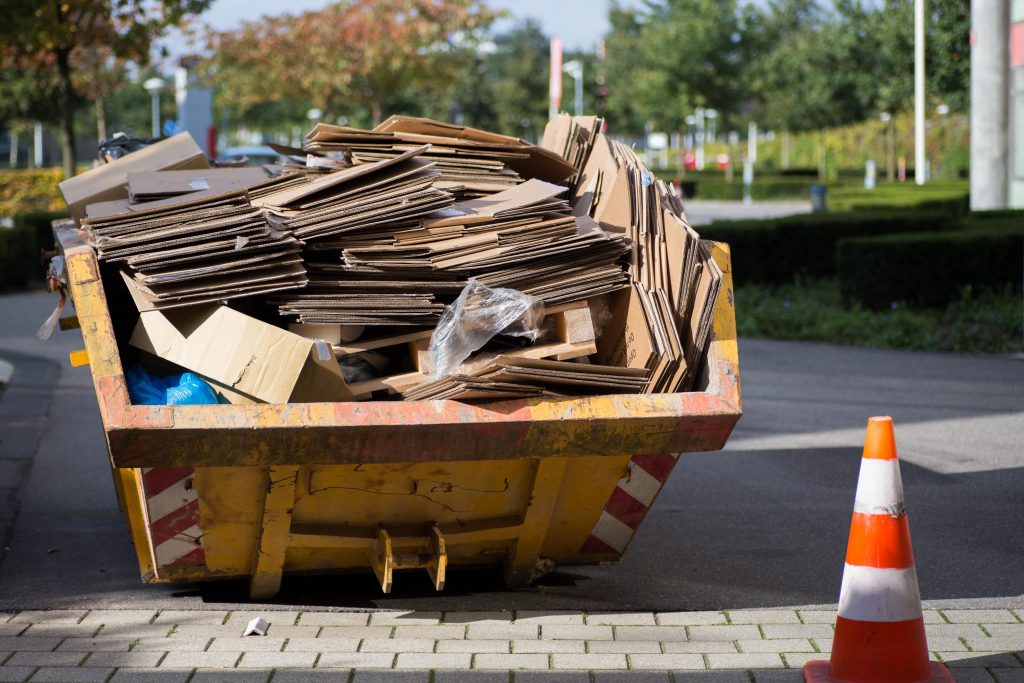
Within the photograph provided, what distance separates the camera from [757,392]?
9469 millimetres

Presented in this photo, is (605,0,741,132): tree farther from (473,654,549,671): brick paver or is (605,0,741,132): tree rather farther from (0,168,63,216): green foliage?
(473,654,549,671): brick paver

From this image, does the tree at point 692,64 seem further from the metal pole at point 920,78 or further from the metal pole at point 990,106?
the metal pole at point 990,106

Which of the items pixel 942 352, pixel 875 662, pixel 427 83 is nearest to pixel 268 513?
pixel 875 662

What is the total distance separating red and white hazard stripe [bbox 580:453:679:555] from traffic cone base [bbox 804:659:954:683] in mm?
918

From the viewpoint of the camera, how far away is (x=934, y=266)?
505 inches

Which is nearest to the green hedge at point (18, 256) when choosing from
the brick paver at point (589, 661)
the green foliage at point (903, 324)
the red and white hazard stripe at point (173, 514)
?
the green foliage at point (903, 324)

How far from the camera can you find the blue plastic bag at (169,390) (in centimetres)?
401

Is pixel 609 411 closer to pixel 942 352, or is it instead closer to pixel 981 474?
pixel 981 474

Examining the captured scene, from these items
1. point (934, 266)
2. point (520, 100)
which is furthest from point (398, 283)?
point (520, 100)

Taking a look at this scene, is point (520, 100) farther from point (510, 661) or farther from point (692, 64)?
point (510, 661)

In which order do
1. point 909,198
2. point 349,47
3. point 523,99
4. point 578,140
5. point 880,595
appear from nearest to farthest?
1. point 880,595
2. point 578,140
3. point 909,198
4. point 349,47
5. point 523,99

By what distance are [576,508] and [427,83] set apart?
36.8 meters

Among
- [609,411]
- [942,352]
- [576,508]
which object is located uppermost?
[609,411]

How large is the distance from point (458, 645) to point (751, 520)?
7.21 ft
